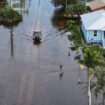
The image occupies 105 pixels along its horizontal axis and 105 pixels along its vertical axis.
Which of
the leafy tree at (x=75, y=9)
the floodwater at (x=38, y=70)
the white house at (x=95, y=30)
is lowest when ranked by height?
the floodwater at (x=38, y=70)

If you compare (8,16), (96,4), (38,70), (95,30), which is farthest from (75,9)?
(38,70)

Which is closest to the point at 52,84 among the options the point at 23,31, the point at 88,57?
the point at 88,57

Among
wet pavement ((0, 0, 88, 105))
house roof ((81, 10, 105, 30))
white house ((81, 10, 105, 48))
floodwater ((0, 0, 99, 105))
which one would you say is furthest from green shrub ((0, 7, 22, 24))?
white house ((81, 10, 105, 48))

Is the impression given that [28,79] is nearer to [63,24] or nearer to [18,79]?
[18,79]

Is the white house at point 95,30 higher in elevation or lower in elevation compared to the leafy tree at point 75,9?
lower

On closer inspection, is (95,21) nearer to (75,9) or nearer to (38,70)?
(75,9)

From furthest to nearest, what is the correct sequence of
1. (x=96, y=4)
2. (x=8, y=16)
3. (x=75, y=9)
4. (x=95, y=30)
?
(x=96, y=4)
(x=75, y=9)
(x=8, y=16)
(x=95, y=30)

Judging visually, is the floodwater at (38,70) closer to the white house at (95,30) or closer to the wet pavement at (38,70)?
the wet pavement at (38,70)

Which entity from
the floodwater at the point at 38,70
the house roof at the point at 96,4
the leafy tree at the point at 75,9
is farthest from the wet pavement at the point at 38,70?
the house roof at the point at 96,4

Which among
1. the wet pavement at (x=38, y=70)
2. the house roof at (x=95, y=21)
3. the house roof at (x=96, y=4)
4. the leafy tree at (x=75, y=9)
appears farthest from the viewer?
the house roof at (x=96, y=4)
